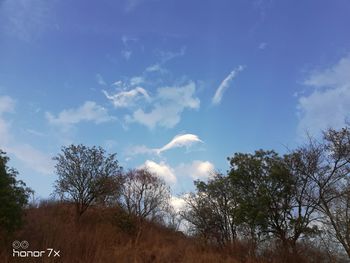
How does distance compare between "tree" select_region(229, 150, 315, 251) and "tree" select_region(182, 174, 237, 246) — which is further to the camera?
"tree" select_region(182, 174, 237, 246)

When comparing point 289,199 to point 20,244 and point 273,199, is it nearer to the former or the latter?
point 273,199

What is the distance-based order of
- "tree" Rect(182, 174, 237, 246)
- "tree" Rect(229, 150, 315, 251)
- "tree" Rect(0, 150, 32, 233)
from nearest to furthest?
1. "tree" Rect(0, 150, 32, 233)
2. "tree" Rect(229, 150, 315, 251)
3. "tree" Rect(182, 174, 237, 246)

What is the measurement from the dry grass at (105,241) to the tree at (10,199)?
3.19ft

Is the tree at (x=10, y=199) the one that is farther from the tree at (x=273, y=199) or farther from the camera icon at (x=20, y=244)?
the tree at (x=273, y=199)

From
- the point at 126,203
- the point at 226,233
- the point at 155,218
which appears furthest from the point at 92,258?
the point at 155,218

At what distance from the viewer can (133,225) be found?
90.2 ft

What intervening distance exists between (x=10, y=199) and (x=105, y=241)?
31.8 ft

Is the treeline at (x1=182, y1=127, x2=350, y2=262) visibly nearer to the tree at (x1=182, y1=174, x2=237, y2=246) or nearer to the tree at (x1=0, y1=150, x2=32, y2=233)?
the tree at (x1=182, y1=174, x2=237, y2=246)

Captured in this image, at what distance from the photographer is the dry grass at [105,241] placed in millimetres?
13828

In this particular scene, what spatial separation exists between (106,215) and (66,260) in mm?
15515

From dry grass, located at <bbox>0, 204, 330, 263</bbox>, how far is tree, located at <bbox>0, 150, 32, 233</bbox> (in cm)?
97

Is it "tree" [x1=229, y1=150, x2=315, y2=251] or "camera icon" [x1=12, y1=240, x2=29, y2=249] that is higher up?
"tree" [x1=229, y1=150, x2=315, y2=251]

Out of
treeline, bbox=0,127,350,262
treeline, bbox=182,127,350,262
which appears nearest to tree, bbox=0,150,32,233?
treeline, bbox=0,127,350,262

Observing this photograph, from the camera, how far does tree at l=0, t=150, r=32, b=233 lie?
1188 centimetres
